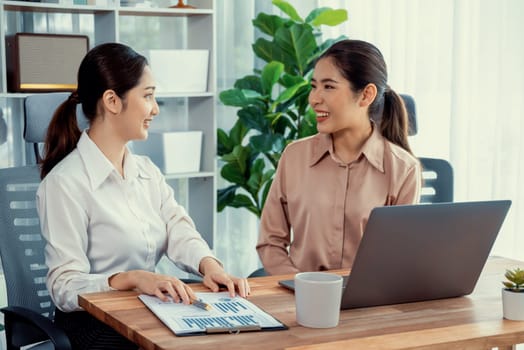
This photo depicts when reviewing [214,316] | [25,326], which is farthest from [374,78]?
[25,326]

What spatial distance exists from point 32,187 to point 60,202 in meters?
0.24

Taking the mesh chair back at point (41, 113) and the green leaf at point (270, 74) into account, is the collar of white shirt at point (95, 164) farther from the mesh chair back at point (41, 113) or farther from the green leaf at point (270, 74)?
the green leaf at point (270, 74)

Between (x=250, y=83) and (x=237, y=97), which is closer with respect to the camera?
(x=237, y=97)

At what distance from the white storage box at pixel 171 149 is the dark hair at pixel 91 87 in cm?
153

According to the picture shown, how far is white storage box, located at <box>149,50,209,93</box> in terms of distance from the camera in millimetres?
3729

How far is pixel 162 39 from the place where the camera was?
419 cm

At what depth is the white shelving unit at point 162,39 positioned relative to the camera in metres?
3.63

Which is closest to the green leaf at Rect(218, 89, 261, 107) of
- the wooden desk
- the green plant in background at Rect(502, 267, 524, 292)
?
the wooden desk

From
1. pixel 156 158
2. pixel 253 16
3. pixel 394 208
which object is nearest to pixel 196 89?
pixel 156 158

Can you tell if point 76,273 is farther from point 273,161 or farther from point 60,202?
point 273,161

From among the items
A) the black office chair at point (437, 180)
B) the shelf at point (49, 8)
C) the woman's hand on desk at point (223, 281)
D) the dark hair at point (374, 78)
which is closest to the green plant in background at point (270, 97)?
the shelf at point (49, 8)

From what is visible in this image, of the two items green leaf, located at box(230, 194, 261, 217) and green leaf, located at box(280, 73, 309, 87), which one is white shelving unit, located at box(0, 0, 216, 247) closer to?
green leaf, located at box(230, 194, 261, 217)

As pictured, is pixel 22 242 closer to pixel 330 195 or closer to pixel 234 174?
pixel 330 195

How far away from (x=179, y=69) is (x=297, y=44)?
0.56 metres
